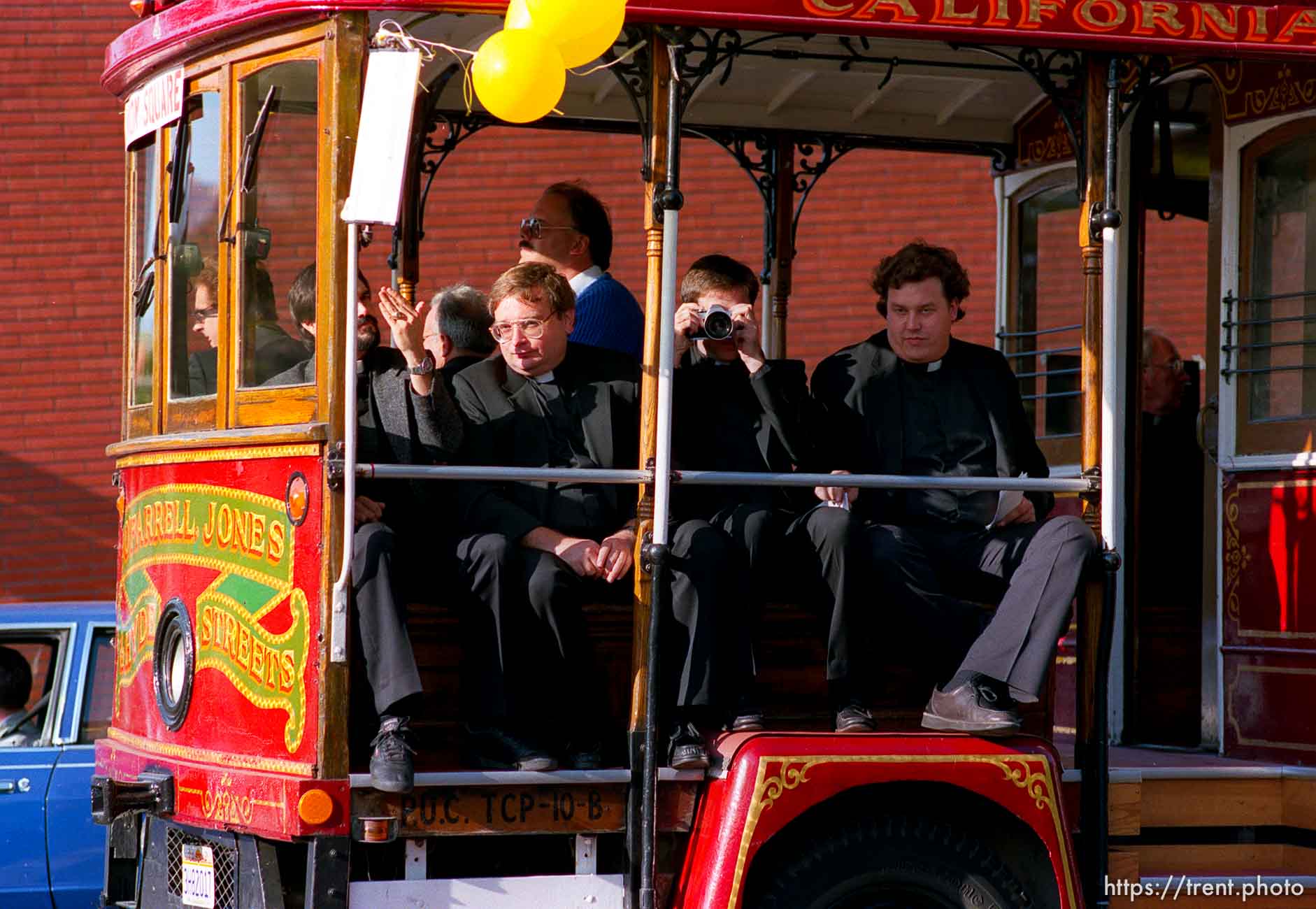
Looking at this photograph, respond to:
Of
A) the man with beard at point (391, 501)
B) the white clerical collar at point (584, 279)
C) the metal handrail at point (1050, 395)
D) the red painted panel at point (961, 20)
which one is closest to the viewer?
the man with beard at point (391, 501)

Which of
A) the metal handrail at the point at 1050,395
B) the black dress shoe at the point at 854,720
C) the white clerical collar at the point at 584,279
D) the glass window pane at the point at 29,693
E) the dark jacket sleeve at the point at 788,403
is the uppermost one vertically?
the white clerical collar at the point at 584,279

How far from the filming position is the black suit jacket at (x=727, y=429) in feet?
16.9

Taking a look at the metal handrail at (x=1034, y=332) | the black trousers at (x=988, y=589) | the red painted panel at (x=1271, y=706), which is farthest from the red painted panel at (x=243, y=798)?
the metal handrail at (x=1034, y=332)

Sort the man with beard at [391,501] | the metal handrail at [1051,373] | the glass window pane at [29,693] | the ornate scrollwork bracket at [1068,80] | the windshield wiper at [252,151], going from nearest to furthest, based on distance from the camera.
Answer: the man with beard at [391,501] < the windshield wiper at [252,151] < the ornate scrollwork bracket at [1068,80] < the metal handrail at [1051,373] < the glass window pane at [29,693]

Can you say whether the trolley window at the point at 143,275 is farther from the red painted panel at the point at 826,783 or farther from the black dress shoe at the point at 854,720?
the black dress shoe at the point at 854,720

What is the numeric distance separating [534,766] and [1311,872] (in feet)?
7.81

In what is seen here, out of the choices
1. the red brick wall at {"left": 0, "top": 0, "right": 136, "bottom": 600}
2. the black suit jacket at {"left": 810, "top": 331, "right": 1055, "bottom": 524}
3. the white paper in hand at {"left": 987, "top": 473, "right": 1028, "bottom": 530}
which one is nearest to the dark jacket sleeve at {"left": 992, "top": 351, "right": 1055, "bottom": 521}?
the black suit jacket at {"left": 810, "top": 331, "right": 1055, "bottom": 524}

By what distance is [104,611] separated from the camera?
7.48m

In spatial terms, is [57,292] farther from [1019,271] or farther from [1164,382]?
[1164,382]

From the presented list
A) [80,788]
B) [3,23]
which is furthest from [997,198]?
[3,23]

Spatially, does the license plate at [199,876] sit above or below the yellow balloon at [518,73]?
below

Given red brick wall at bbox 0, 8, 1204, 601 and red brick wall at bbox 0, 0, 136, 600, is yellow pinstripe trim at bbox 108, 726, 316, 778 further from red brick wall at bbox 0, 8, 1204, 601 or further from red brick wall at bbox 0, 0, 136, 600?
red brick wall at bbox 0, 0, 136, 600

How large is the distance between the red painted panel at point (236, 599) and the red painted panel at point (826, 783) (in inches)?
40.7

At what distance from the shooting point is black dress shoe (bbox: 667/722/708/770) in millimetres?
4641
